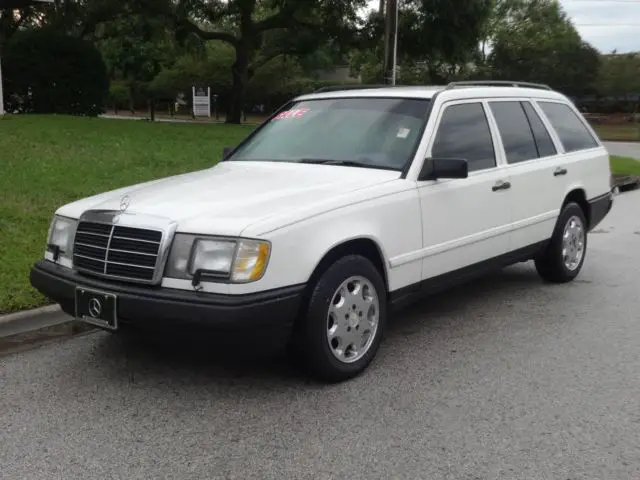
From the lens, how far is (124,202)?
13.7ft

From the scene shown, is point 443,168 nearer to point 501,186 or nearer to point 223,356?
point 501,186

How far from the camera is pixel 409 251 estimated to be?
4566 millimetres

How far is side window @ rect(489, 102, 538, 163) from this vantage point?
5.64 m

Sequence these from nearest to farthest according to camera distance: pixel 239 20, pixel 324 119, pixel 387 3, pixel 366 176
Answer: pixel 366 176 < pixel 324 119 < pixel 387 3 < pixel 239 20

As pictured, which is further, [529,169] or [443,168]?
[529,169]

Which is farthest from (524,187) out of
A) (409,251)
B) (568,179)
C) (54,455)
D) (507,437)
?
(54,455)

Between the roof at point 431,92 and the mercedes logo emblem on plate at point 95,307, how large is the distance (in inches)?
99.8

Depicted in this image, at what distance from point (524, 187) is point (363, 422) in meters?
2.82

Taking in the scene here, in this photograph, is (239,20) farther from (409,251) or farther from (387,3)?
(409,251)

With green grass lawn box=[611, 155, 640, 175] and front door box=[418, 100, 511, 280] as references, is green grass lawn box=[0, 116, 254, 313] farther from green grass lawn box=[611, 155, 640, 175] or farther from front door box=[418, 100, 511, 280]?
green grass lawn box=[611, 155, 640, 175]

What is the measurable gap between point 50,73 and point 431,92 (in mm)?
16604

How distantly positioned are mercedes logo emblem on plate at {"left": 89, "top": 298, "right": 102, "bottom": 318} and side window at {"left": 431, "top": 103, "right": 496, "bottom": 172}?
2396 mm

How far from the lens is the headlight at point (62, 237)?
14.0ft

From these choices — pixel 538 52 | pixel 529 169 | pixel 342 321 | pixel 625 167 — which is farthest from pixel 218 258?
pixel 538 52
